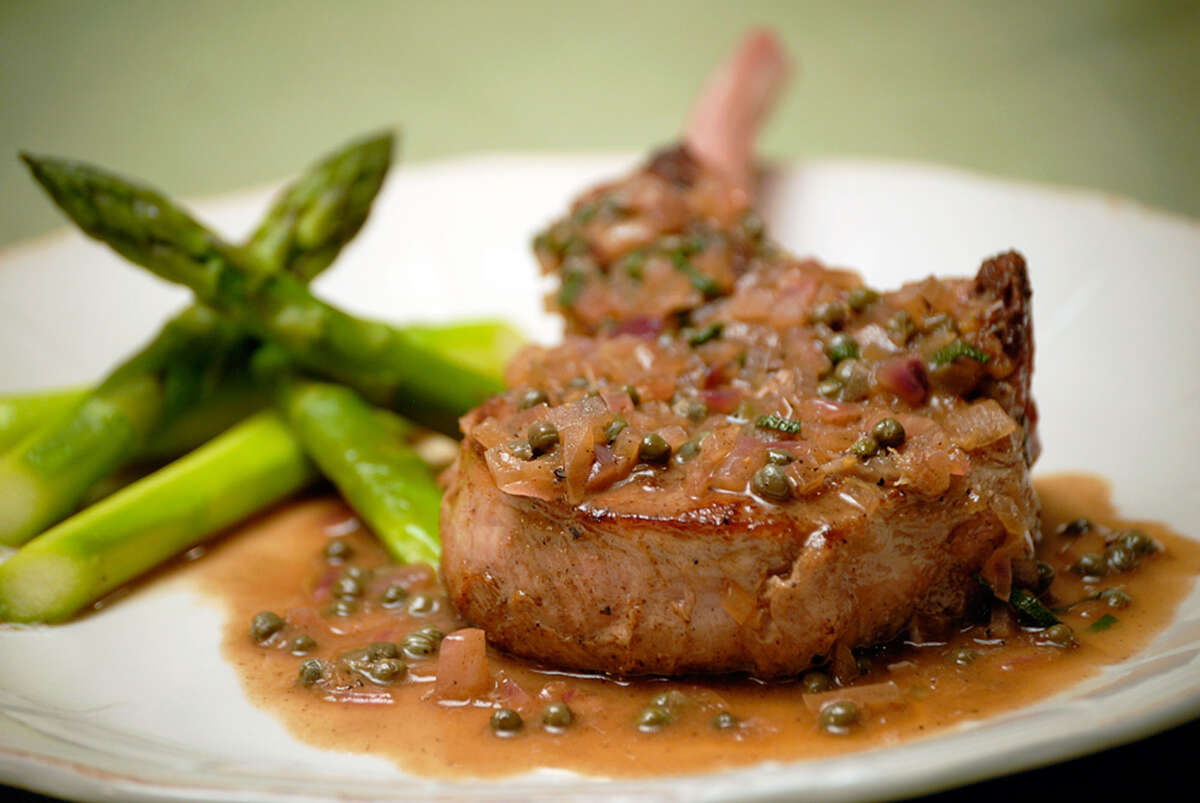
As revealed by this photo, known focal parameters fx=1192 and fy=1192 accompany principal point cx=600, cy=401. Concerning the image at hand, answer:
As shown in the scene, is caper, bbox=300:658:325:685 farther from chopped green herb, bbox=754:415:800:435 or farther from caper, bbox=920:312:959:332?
caper, bbox=920:312:959:332

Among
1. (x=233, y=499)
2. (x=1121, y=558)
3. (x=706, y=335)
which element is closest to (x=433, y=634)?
(x=706, y=335)

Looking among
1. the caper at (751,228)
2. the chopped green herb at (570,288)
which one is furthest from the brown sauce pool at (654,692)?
the caper at (751,228)

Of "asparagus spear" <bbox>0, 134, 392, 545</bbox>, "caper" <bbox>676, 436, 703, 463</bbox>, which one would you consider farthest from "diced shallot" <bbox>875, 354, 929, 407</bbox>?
"asparagus spear" <bbox>0, 134, 392, 545</bbox>

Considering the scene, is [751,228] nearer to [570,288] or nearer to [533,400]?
[570,288]

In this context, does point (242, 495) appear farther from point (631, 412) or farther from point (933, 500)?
point (933, 500)

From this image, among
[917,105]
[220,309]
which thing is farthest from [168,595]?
[917,105]

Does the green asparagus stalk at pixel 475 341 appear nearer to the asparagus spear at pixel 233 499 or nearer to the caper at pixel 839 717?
the asparagus spear at pixel 233 499

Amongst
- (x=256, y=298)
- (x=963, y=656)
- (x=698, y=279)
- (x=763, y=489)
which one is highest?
(x=698, y=279)

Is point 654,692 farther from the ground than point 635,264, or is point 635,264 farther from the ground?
point 635,264
